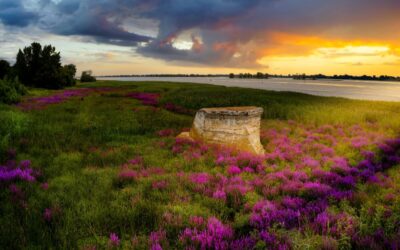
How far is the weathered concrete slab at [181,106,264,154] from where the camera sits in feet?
33.3

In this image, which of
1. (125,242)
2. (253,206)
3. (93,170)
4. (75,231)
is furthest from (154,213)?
(93,170)

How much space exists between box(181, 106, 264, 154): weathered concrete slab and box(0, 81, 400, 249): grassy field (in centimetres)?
65

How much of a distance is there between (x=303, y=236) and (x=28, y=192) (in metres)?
6.47

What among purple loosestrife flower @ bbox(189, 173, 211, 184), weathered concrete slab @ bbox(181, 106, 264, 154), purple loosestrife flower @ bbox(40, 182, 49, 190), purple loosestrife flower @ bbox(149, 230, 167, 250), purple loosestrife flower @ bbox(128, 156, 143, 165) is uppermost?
weathered concrete slab @ bbox(181, 106, 264, 154)

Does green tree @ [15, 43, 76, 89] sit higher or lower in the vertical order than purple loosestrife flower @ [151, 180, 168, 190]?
higher

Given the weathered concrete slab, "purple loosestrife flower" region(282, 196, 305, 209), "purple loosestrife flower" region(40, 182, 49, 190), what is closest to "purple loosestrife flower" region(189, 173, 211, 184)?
"purple loosestrife flower" region(282, 196, 305, 209)

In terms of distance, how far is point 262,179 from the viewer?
723 cm

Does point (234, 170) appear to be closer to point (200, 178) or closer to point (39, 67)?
point (200, 178)

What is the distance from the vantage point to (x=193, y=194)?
617 cm

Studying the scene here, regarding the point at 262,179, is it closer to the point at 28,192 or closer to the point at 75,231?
the point at 75,231

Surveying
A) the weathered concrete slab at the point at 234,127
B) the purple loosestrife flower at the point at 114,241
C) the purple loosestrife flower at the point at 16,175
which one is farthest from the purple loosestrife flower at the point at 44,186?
the weathered concrete slab at the point at 234,127

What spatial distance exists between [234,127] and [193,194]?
4.79m

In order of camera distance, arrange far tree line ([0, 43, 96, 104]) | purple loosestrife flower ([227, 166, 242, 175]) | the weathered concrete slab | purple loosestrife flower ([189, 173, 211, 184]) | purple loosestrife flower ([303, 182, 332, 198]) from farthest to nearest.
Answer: far tree line ([0, 43, 96, 104]) < the weathered concrete slab < purple loosestrife flower ([227, 166, 242, 175]) < purple loosestrife flower ([189, 173, 211, 184]) < purple loosestrife flower ([303, 182, 332, 198])

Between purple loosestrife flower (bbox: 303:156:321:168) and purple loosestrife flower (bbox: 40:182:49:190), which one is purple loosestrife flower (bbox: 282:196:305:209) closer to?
purple loosestrife flower (bbox: 303:156:321:168)
